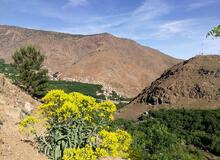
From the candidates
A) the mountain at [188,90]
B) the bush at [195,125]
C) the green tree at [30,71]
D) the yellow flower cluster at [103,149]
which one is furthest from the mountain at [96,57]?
the yellow flower cluster at [103,149]

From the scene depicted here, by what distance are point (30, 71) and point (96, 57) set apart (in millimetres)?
93183

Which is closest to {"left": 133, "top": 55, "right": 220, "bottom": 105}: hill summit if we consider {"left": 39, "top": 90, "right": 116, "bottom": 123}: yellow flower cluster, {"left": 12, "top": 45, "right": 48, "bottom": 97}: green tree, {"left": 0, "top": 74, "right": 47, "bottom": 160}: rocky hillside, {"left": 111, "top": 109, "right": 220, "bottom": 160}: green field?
{"left": 111, "top": 109, "right": 220, "bottom": 160}: green field

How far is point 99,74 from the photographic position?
386 feet

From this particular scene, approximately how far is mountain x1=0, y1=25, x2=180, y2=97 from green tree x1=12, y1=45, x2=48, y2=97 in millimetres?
70875

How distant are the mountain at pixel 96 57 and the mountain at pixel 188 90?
4176 centimetres

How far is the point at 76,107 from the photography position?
42.7ft

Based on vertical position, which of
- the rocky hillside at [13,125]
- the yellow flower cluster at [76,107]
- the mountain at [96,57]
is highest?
the mountain at [96,57]

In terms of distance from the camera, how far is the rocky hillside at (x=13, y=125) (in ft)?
46.9

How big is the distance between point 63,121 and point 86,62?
114m

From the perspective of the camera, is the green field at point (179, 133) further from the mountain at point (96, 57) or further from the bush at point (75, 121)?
the mountain at point (96, 57)

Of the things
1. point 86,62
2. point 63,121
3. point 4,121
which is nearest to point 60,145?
point 63,121

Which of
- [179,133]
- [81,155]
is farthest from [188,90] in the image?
[81,155]

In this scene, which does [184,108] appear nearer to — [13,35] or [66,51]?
[66,51]

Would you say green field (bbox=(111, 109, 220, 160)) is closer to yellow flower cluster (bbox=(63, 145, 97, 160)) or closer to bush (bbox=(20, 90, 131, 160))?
A: bush (bbox=(20, 90, 131, 160))
